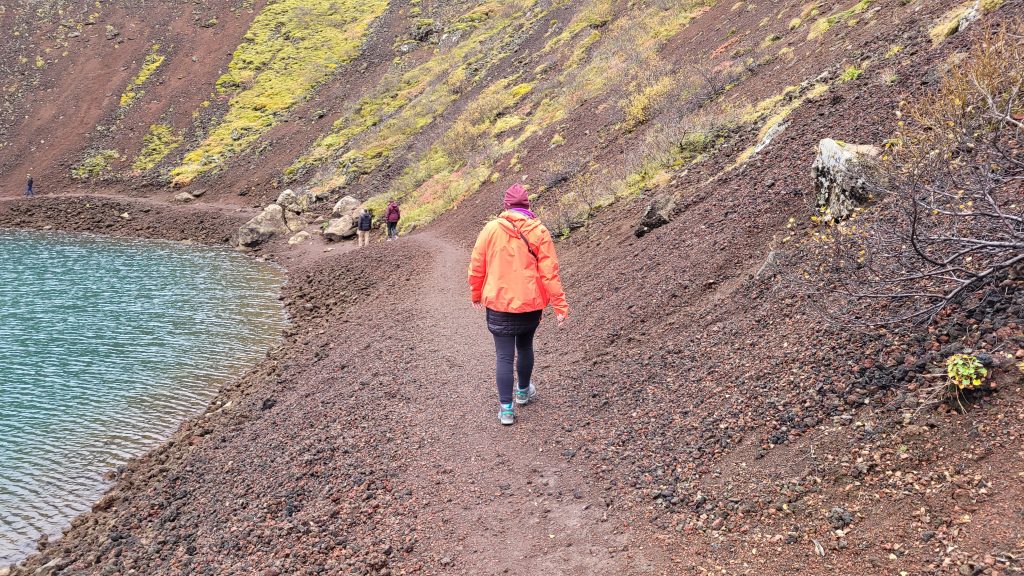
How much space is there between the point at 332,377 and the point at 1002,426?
8.86m

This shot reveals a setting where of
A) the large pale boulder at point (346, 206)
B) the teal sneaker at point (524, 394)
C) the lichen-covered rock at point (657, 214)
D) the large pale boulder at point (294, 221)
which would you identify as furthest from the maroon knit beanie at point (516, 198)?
the large pale boulder at point (294, 221)

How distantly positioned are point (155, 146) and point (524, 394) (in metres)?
47.3

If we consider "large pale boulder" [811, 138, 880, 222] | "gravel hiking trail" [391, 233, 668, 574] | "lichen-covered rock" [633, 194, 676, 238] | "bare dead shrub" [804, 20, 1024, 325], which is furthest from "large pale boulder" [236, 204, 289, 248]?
"bare dead shrub" [804, 20, 1024, 325]

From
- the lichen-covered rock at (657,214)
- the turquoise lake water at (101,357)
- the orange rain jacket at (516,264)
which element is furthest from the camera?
the lichen-covered rock at (657,214)

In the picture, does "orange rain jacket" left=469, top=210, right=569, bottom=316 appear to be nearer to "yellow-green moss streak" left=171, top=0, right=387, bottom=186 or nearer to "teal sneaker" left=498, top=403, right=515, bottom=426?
"teal sneaker" left=498, top=403, right=515, bottom=426

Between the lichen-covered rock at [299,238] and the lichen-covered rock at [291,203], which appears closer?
the lichen-covered rock at [299,238]

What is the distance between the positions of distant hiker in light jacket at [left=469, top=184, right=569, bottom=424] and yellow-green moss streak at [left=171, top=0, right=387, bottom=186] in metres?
39.8

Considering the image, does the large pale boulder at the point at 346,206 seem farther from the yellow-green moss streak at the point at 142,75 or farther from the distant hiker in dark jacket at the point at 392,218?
the yellow-green moss streak at the point at 142,75

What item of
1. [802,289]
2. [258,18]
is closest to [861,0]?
[802,289]

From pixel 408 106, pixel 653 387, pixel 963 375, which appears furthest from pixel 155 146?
pixel 963 375

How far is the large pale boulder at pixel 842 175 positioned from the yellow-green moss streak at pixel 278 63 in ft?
134

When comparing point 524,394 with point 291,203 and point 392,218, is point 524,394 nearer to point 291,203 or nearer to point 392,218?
point 392,218

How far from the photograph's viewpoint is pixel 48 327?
54.2ft

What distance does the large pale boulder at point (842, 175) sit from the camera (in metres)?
6.41
